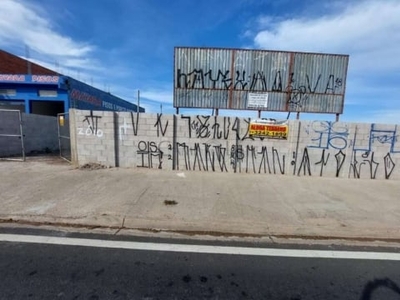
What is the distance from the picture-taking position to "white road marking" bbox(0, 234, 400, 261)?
3.47m

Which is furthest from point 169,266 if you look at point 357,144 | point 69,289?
point 357,144

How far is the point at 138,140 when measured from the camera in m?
8.52

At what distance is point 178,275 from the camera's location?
2.91 metres

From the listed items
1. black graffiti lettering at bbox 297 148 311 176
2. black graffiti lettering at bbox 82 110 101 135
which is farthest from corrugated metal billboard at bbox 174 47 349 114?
black graffiti lettering at bbox 82 110 101 135

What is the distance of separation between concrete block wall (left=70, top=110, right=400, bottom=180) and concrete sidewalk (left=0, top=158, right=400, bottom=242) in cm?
63

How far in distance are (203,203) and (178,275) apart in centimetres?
245

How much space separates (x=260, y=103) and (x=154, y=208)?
609 cm

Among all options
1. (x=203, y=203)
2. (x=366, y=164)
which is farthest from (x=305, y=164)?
(x=203, y=203)

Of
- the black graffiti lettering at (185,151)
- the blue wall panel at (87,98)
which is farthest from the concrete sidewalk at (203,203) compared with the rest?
the blue wall panel at (87,98)

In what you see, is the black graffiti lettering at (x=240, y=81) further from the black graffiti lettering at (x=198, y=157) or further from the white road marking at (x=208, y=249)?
the white road marking at (x=208, y=249)

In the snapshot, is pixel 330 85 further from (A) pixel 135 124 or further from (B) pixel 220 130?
(A) pixel 135 124

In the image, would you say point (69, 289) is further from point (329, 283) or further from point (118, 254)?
point (329, 283)

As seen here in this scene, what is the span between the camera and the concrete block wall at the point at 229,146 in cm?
842

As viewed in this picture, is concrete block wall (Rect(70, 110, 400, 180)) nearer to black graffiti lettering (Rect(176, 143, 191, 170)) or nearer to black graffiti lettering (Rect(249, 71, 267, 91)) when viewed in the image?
black graffiti lettering (Rect(176, 143, 191, 170))
